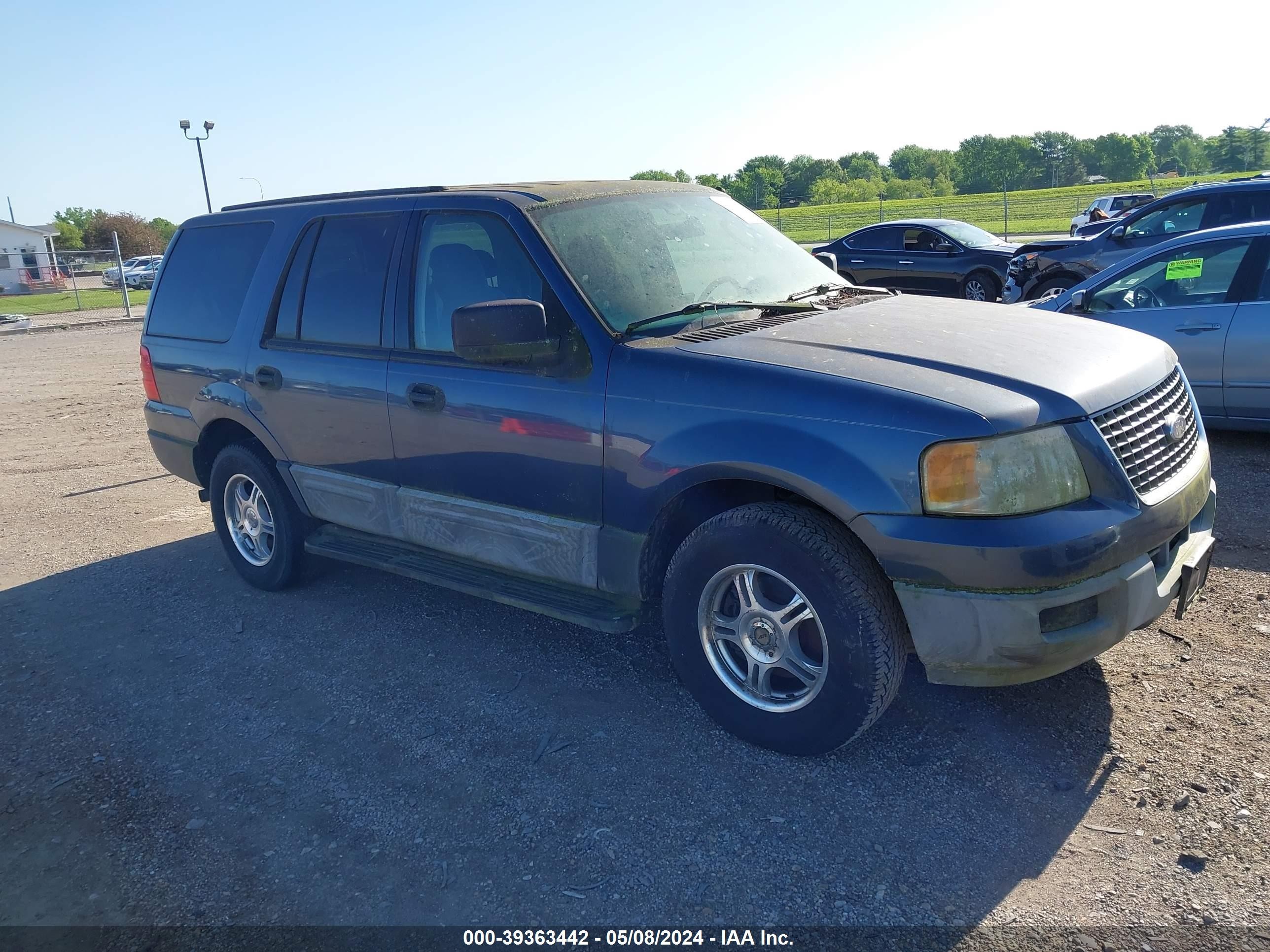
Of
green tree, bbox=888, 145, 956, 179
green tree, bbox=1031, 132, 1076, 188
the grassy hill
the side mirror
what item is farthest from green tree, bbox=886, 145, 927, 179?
the side mirror

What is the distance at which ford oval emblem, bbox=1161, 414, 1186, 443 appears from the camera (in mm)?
3342

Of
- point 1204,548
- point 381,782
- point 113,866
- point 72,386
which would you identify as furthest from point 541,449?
point 72,386

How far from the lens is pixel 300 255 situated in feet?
16.2

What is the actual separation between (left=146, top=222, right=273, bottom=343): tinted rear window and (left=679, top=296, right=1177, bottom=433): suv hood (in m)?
2.99

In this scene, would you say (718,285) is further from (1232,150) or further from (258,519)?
(1232,150)

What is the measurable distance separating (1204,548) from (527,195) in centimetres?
297

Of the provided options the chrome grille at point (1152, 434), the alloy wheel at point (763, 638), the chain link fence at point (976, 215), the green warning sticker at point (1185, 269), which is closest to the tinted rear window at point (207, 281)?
the alloy wheel at point (763, 638)

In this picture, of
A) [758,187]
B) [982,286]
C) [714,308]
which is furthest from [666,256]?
[758,187]

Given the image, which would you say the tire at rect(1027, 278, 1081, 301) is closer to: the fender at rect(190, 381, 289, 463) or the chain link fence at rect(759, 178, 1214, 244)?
the fender at rect(190, 381, 289, 463)

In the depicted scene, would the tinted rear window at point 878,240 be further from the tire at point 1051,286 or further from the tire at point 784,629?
the tire at point 784,629

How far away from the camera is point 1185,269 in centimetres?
698

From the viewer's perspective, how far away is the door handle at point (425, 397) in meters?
4.12

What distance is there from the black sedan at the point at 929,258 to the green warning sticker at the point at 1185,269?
7842 mm

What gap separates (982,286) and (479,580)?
13.2 m
